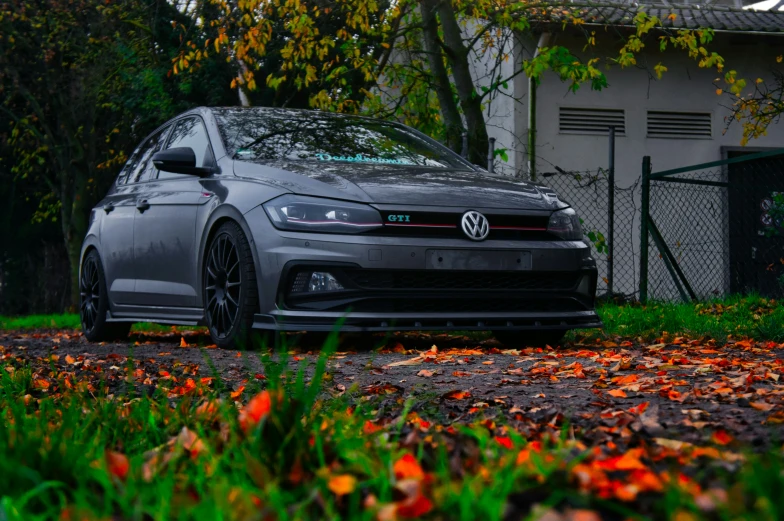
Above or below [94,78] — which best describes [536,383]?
below

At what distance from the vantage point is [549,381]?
420 cm

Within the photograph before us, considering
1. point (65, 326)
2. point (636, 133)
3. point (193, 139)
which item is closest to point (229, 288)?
point (193, 139)

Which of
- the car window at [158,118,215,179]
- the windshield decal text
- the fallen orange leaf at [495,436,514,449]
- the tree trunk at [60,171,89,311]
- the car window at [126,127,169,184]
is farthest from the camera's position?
the tree trunk at [60,171,89,311]

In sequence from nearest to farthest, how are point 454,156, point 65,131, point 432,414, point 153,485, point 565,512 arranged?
point 565,512, point 153,485, point 432,414, point 454,156, point 65,131

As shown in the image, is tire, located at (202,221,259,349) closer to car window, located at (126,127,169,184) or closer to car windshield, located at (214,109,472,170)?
car windshield, located at (214,109,472,170)

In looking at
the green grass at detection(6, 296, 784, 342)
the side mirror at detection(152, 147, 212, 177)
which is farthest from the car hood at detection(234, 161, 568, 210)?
the green grass at detection(6, 296, 784, 342)

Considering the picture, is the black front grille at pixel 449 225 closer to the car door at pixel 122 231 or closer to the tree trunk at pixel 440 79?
the car door at pixel 122 231

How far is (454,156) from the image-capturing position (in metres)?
7.51

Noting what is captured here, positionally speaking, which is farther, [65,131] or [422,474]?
[65,131]

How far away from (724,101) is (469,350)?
34.8 ft

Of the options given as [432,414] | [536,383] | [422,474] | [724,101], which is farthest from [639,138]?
[422,474]

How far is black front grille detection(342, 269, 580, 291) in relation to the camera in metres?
5.73

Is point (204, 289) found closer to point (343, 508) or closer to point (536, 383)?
point (536, 383)

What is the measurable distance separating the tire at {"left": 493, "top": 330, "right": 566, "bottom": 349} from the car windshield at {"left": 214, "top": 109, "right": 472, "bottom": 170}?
1262 mm
